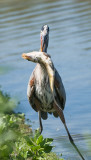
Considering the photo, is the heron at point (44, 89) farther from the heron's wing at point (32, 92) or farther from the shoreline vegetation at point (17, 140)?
the shoreline vegetation at point (17, 140)

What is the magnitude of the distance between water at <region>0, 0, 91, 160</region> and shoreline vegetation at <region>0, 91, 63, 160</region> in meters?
0.11

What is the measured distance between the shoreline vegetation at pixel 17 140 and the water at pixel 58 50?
0.11 meters

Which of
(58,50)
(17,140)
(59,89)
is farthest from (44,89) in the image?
(58,50)

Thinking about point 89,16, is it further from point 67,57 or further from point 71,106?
point 71,106

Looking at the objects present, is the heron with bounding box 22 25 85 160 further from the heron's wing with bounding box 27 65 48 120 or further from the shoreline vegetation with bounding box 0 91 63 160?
the shoreline vegetation with bounding box 0 91 63 160

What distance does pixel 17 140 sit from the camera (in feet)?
7.91

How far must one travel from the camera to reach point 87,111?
7.19 m

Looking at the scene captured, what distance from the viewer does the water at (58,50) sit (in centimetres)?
A: 681

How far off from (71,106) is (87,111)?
51 centimetres

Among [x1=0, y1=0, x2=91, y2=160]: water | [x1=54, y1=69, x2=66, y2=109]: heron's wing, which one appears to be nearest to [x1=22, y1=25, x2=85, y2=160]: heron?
[x1=54, y1=69, x2=66, y2=109]: heron's wing

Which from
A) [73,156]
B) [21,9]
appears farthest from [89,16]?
[73,156]

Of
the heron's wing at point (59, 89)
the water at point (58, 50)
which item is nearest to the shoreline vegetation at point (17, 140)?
the water at point (58, 50)

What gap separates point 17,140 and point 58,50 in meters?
9.12

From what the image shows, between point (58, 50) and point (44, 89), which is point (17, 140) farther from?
point (58, 50)
